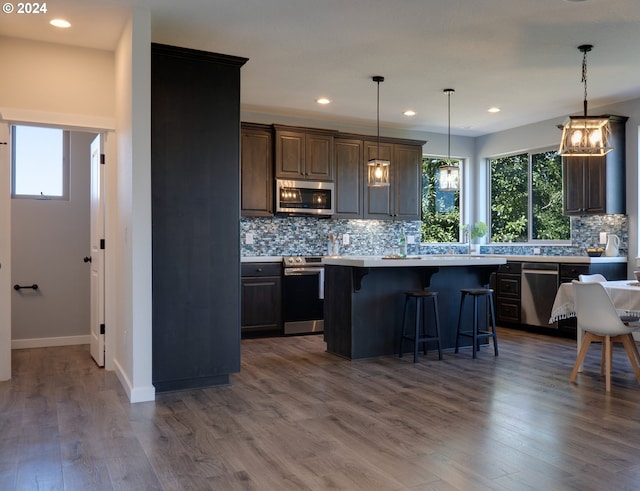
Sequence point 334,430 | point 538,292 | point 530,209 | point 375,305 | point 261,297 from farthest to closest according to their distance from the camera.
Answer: point 530,209, point 538,292, point 261,297, point 375,305, point 334,430

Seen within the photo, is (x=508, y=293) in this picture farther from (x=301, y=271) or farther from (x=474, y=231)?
(x=301, y=271)

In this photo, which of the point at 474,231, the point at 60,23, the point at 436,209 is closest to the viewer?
the point at 60,23

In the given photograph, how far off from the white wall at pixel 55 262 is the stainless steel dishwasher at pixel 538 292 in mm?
5191

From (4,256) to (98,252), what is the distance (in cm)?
73

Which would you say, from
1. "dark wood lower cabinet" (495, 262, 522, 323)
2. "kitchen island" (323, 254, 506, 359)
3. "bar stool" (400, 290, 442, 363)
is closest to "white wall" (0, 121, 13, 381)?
"kitchen island" (323, 254, 506, 359)

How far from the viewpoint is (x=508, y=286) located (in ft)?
22.9

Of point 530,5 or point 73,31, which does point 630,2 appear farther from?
point 73,31

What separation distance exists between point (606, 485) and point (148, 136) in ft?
10.9

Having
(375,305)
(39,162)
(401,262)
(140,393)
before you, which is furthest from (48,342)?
(401,262)

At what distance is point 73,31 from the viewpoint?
4.06 m

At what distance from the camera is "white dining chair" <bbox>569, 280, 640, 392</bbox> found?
392cm

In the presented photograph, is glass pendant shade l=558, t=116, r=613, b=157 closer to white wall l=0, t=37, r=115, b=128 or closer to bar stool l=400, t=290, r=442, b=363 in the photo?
bar stool l=400, t=290, r=442, b=363

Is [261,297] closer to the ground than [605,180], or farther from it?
closer to the ground

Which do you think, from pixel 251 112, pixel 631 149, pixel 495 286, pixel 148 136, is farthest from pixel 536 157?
pixel 148 136
